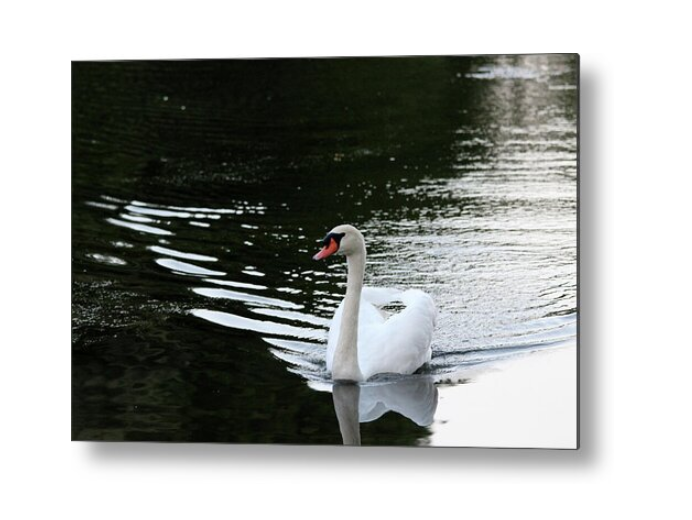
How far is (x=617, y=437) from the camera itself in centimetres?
472

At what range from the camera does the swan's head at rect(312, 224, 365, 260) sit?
4926mm

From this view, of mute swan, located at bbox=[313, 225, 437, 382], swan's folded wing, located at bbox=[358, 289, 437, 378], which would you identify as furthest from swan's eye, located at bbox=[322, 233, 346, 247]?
swan's folded wing, located at bbox=[358, 289, 437, 378]

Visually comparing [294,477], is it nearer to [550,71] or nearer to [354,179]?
[354,179]

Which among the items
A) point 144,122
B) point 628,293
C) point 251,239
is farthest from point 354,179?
point 628,293

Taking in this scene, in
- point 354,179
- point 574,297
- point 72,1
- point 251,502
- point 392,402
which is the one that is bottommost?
point 251,502

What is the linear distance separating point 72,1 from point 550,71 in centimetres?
175

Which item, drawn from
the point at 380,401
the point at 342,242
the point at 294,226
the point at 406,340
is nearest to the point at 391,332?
the point at 406,340

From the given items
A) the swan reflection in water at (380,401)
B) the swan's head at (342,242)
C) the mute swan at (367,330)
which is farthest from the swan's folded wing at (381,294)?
the swan reflection in water at (380,401)

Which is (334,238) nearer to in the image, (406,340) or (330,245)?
(330,245)

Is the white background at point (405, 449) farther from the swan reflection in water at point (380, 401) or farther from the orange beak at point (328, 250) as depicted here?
the orange beak at point (328, 250)

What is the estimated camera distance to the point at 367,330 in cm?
510

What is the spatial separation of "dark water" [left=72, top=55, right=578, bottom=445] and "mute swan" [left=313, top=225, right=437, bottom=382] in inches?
1.8

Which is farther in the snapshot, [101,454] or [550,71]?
[101,454]

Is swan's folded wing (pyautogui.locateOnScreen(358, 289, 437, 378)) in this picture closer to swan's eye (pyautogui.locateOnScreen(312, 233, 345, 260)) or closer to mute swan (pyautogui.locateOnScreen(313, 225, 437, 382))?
mute swan (pyautogui.locateOnScreen(313, 225, 437, 382))
